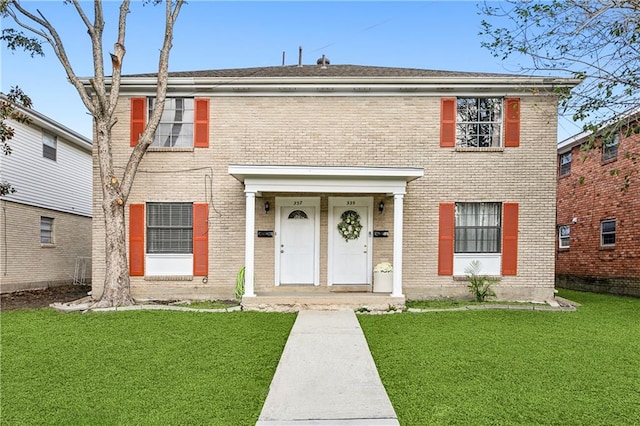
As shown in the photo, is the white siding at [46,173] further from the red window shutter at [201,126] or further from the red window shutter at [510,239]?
the red window shutter at [510,239]

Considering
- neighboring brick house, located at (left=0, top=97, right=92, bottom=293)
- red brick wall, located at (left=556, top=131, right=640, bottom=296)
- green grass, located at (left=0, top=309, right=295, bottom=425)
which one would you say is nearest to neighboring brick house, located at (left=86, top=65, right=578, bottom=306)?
green grass, located at (left=0, top=309, right=295, bottom=425)

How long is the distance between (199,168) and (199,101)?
1.65 m

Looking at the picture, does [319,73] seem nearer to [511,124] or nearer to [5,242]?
[511,124]

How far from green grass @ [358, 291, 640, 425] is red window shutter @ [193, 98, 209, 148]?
5688mm

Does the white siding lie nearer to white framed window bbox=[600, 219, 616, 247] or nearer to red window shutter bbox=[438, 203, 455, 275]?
red window shutter bbox=[438, 203, 455, 275]

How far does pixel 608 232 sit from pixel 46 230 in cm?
1873

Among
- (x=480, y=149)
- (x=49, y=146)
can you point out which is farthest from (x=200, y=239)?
(x=49, y=146)

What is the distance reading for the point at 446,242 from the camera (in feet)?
31.3

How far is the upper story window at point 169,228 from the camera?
31.8 ft

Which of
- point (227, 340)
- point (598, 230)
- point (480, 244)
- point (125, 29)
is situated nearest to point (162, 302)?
point (227, 340)

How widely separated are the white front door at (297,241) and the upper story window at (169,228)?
2.20 metres

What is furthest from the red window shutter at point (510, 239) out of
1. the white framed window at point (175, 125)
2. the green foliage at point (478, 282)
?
the white framed window at point (175, 125)

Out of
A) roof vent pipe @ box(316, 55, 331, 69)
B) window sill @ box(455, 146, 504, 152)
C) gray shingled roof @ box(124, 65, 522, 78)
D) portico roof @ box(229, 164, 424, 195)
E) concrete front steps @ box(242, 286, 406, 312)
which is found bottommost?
concrete front steps @ box(242, 286, 406, 312)

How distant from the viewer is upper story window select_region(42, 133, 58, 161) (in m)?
13.2
